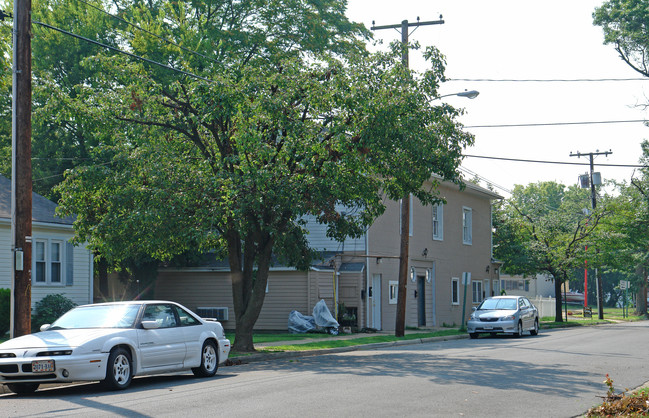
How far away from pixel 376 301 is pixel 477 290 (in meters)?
11.5

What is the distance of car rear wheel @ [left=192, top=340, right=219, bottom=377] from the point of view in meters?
14.1

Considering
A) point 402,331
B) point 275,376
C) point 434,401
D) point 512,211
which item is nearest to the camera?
point 434,401

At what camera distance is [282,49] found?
32.1 m

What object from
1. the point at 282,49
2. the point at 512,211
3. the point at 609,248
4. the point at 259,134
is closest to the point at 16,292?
the point at 259,134

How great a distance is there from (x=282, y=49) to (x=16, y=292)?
20408 millimetres

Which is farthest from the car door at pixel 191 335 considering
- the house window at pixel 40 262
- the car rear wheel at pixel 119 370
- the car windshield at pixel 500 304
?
the car windshield at pixel 500 304

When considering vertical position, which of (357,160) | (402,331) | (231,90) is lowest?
(402,331)

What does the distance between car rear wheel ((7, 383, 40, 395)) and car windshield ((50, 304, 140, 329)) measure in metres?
1.13

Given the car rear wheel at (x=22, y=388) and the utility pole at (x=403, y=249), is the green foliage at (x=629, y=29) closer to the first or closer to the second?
the utility pole at (x=403, y=249)

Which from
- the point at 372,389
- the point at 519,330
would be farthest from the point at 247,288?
the point at 519,330

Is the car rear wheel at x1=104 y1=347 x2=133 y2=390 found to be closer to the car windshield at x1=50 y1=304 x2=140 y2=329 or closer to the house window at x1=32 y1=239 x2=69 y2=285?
the car windshield at x1=50 y1=304 x2=140 y2=329

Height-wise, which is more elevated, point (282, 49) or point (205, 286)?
point (282, 49)

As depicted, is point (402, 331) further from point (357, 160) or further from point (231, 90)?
point (231, 90)

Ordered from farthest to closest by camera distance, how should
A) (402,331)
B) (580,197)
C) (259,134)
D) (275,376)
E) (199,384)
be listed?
(580,197), (402,331), (259,134), (275,376), (199,384)
